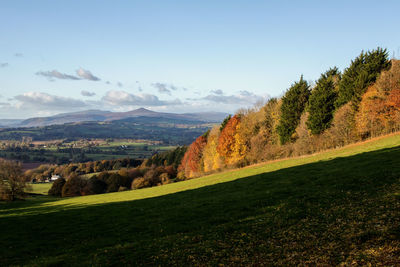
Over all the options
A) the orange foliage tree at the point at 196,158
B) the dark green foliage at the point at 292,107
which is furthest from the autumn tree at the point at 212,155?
the dark green foliage at the point at 292,107

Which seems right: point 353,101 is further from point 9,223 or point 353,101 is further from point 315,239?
point 9,223

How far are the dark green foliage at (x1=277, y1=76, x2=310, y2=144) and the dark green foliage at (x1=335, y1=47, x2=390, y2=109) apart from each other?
41.2 feet

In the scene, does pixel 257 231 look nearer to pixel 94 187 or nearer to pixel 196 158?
pixel 196 158

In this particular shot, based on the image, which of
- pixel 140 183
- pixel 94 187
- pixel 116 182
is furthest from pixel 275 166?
pixel 94 187

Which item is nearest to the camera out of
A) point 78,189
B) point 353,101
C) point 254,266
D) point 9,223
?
point 254,266

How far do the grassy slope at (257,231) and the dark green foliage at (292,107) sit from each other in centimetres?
4022

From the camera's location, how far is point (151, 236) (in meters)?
16.0

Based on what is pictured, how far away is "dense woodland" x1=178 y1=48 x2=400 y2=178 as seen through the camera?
45.2 m

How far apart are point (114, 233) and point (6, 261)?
6.67 m

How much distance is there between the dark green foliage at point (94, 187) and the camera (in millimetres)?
103975

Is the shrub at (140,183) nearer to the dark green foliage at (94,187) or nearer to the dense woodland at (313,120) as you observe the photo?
the dark green foliage at (94,187)

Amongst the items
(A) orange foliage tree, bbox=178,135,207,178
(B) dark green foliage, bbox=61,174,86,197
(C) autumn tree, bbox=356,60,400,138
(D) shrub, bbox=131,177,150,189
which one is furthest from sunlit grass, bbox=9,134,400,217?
(D) shrub, bbox=131,177,150,189

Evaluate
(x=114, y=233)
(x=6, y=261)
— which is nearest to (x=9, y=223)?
(x=6, y=261)

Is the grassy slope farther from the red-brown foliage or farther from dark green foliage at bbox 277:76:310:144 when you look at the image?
the red-brown foliage
